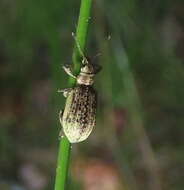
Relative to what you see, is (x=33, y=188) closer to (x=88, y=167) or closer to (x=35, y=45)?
(x=88, y=167)

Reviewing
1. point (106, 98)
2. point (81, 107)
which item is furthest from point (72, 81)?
point (106, 98)

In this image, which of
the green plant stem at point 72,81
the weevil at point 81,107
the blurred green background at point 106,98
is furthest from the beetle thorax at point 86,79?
the blurred green background at point 106,98

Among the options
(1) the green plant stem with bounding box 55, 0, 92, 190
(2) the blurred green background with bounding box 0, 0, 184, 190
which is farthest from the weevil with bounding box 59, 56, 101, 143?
(2) the blurred green background with bounding box 0, 0, 184, 190

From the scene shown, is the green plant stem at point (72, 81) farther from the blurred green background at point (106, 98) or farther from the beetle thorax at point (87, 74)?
the blurred green background at point (106, 98)

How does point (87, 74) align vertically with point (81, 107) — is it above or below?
above

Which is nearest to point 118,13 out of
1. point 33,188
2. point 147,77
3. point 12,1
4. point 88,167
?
point 147,77

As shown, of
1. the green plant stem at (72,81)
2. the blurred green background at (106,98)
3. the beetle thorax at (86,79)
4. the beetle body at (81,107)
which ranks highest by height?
the blurred green background at (106,98)

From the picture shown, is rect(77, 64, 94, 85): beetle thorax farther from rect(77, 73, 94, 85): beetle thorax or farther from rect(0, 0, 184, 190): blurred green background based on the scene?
A: rect(0, 0, 184, 190): blurred green background

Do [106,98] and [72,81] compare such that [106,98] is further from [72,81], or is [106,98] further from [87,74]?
[72,81]
